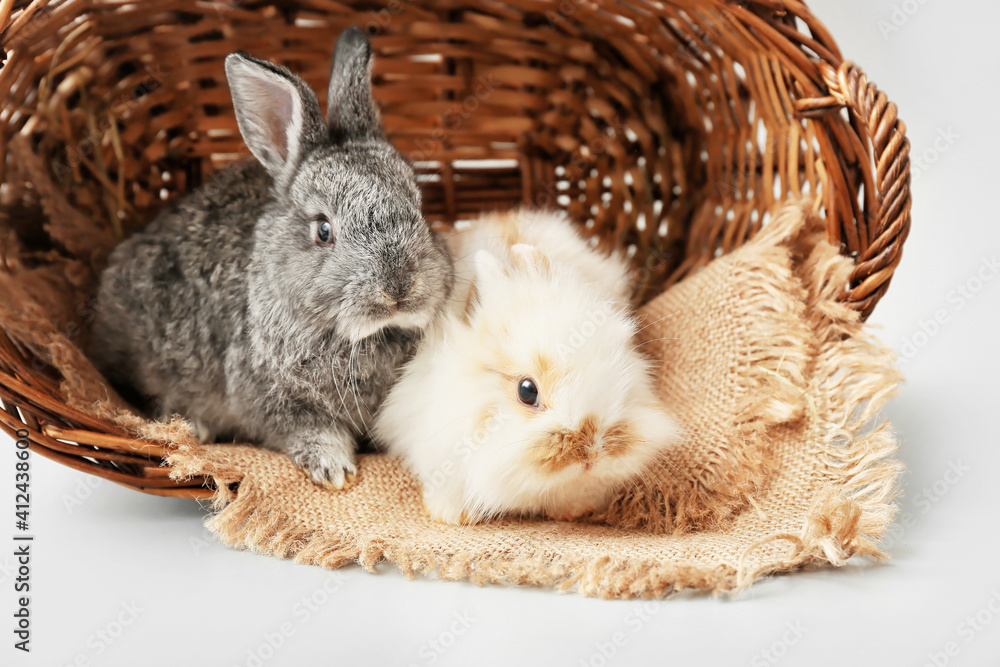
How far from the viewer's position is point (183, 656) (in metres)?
1.41

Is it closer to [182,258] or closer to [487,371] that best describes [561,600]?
[487,371]

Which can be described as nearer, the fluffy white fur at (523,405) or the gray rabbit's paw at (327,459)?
the fluffy white fur at (523,405)

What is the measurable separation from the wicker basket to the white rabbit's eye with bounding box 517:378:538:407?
84 centimetres

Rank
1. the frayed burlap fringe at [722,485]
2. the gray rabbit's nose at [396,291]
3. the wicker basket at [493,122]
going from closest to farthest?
the frayed burlap fringe at [722,485], the gray rabbit's nose at [396,291], the wicker basket at [493,122]

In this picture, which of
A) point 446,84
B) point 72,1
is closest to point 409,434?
point 446,84

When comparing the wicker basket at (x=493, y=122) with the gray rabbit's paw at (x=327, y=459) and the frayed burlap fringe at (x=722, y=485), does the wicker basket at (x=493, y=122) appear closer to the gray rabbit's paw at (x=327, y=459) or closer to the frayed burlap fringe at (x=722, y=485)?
→ the frayed burlap fringe at (x=722, y=485)

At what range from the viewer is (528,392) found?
172 cm

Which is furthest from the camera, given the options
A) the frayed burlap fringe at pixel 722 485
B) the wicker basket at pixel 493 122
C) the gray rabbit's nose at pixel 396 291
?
the wicker basket at pixel 493 122

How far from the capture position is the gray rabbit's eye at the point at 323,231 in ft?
6.26

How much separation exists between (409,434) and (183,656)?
2.46 feet

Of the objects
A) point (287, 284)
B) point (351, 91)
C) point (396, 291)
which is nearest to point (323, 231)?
point (287, 284)

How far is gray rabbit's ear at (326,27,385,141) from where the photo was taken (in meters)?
1.99

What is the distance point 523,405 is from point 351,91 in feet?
3.17

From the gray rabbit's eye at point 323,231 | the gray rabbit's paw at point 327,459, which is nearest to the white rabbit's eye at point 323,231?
the gray rabbit's eye at point 323,231
